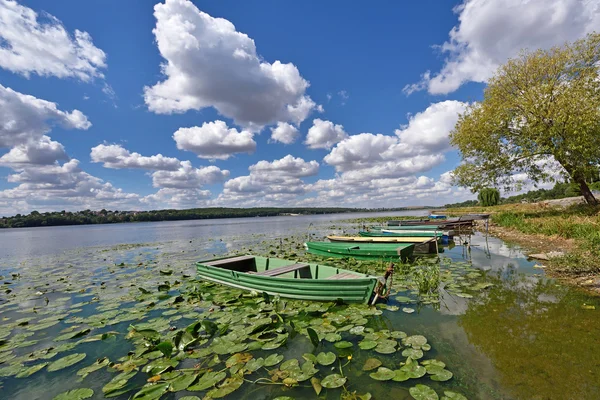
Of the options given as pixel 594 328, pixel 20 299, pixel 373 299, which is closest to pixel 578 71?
pixel 594 328

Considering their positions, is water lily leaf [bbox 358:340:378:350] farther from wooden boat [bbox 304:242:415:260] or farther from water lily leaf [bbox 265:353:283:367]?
wooden boat [bbox 304:242:415:260]

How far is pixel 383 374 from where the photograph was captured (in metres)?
4.44

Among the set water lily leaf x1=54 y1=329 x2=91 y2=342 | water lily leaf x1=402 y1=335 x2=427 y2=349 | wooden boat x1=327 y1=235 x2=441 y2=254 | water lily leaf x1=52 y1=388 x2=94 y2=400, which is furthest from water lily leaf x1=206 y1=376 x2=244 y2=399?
wooden boat x1=327 y1=235 x2=441 y2=254

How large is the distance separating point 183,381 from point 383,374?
322 centimetres

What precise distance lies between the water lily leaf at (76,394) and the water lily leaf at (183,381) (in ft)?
3.88

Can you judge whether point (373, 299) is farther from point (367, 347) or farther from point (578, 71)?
point (578, 71)

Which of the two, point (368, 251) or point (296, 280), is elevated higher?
point (296, 280)

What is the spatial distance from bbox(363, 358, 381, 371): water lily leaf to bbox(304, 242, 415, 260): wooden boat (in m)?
9.13

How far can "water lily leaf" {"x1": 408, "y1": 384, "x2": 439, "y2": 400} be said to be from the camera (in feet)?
12.5

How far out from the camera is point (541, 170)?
22.6 m

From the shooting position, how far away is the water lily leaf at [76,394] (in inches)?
164

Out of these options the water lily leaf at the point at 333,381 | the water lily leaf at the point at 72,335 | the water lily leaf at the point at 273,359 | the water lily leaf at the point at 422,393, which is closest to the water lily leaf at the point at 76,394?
the water lily leaf at the point at 273,359

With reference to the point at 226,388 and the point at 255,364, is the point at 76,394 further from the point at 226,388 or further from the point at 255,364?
the point at 255,364

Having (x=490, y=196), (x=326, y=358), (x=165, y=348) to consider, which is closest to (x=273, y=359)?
(x=326, y=358)
